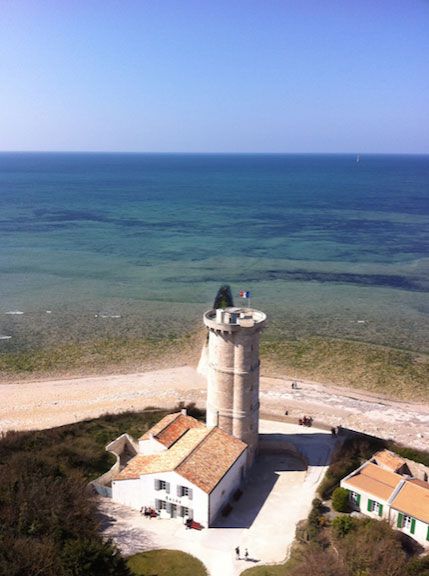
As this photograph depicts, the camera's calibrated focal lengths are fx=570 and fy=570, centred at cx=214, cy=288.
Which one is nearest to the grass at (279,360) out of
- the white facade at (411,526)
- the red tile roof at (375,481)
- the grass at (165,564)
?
the red tile roof at (375,481)

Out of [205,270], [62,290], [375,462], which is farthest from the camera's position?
[205,270]

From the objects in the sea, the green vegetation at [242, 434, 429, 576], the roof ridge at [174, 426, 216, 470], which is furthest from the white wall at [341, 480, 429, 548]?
the sea

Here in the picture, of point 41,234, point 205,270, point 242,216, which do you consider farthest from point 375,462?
point 242,216

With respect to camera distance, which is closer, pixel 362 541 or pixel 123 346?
pixel 362 541

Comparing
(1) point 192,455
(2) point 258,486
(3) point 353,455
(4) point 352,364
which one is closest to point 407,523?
(3) point 353,455

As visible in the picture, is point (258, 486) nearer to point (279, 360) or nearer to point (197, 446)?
point (197, 446)

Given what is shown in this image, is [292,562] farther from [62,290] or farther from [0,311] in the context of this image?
[62,290]

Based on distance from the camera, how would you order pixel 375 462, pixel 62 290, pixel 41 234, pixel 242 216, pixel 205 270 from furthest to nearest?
1. pixel 242 216
2. pixel 41 234
3. pixel 205 270
4. pixel 62 290
5. pixel 375 462
